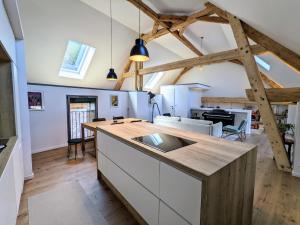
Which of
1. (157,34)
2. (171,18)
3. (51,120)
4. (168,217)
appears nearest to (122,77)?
(157,34)

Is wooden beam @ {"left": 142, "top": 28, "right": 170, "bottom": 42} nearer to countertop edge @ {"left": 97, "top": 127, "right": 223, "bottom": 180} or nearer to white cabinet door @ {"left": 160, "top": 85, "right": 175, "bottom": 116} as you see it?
white cabinet door @ {"left": 160, "top": 85, "right": 175, "bottom": 116}

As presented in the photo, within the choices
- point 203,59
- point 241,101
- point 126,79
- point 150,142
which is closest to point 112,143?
point 150,142

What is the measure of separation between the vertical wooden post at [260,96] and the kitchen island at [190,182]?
6.42ft

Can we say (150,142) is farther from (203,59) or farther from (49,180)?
(203,59)

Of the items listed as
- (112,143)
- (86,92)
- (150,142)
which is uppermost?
(86,92)

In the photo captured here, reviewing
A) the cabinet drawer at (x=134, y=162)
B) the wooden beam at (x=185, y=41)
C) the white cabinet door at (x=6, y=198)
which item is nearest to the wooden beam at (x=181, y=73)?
the wooden beam at (x=185, y=41)

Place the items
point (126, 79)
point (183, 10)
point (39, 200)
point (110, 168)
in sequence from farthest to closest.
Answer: point (126, 79) → point (183, 10) → point (110, 168) → point (39, 200)

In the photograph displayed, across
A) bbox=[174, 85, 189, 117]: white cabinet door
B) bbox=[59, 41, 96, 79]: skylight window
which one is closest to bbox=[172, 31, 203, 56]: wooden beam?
bbox=[174, 85, 189, 117]: white cabinet door

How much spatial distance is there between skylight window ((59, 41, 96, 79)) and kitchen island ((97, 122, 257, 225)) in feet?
12.9

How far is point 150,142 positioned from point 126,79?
17.4 ft

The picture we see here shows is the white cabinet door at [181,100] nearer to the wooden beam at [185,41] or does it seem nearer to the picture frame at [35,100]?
the wooden beam at [185,41]

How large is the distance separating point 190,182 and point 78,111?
4.73 metres

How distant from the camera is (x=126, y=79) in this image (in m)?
6.57

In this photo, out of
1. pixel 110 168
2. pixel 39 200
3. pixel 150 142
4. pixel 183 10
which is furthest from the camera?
pixel 183 10
